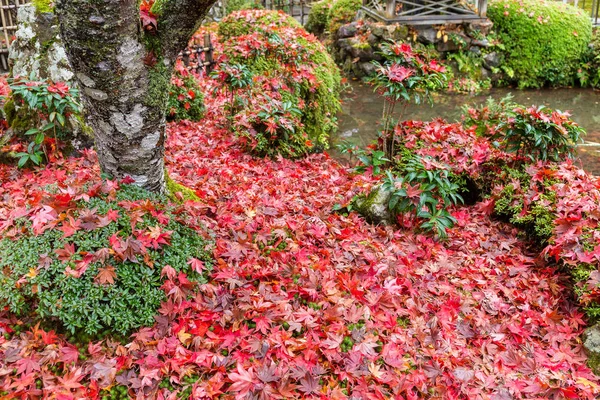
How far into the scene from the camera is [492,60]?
1023cm

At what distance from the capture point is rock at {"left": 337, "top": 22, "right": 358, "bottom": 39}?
10.8m

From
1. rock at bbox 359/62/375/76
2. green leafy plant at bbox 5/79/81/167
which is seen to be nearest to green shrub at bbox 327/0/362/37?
→ rock at bbox 359/62/375/76

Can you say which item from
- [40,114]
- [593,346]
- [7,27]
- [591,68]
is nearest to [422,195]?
[593,346]

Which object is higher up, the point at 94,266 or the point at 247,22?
the point at 247,22

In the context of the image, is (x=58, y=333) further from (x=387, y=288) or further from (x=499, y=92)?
(x=499, y=92)

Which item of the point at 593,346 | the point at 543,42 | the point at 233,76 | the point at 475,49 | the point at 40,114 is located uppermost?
the point at 543,42

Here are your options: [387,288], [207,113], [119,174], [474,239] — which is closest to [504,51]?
[207,113]

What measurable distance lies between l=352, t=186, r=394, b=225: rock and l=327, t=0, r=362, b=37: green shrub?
28.1 ft

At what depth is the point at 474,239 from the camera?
388cm

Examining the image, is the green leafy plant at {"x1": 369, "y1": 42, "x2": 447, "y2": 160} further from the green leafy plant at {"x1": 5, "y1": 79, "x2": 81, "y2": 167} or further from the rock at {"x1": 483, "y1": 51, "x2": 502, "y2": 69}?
the rock at {"x1": 483, "y1": 51, "x2": 502, "y2": 69}

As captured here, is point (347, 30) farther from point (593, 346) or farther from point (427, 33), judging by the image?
point (593, 346)

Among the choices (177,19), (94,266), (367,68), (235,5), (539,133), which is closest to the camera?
(94,266)

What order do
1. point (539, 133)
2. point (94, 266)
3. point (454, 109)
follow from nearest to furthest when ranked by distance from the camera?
point (94, 266) → point (539, 133) → point (454, 109)

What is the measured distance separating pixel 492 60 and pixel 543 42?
1157mm
